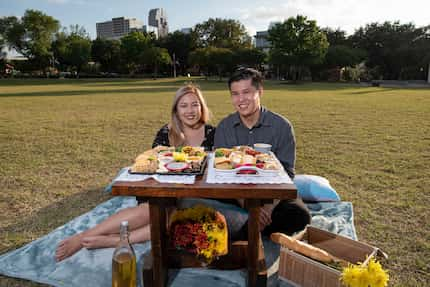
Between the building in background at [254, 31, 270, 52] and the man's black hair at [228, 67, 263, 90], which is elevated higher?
the building in background at [254, 31, 270, 52]

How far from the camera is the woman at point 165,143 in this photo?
3283 millimetres

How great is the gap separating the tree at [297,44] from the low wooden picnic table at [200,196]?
45.1m

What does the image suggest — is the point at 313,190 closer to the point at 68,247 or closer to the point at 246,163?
the point at 246,163

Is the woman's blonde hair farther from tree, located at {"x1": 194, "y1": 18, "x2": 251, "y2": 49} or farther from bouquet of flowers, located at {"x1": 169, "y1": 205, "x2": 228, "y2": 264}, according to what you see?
tree, located at {"x1": 194, "y1": 18, "x2": 251, "y2": 49}

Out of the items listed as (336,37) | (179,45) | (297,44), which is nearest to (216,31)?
(179,45)

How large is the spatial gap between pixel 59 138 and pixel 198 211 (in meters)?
7.49

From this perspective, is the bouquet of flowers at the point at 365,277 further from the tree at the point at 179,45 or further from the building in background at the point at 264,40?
the tree at the point at 179,45

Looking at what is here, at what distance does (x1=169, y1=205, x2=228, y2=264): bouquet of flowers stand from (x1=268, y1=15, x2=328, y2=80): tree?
45.1 metres

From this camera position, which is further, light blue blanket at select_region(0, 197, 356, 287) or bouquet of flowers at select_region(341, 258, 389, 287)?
light blue blanket at select_region(0, 197, 356, 287)

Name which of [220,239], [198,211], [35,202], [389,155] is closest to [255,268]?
[220,239]

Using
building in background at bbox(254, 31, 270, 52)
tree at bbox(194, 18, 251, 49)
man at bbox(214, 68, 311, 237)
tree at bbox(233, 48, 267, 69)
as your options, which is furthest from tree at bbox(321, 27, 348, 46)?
man at bbox(214, 68, 311, 237)

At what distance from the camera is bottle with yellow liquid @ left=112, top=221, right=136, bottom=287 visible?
242 cm

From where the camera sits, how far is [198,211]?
2.84 meters

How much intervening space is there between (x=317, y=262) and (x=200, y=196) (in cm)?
131
